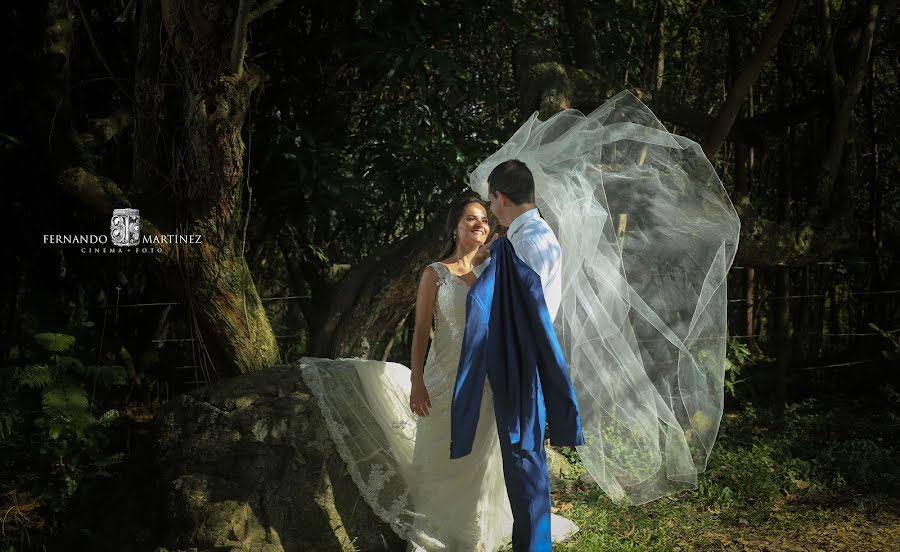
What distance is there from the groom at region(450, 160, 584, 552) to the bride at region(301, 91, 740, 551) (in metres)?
0.28

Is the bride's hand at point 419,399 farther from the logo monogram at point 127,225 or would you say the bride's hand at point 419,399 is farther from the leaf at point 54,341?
the leaf at point 54,341

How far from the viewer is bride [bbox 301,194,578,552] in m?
3.68

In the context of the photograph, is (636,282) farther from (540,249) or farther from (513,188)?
(513,188)

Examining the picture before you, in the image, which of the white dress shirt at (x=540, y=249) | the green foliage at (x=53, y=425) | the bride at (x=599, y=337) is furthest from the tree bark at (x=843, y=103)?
the green foliage at (x=53, y=425)

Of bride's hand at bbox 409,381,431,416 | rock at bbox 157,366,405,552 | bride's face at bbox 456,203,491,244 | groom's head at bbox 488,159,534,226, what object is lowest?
rock at bbox 157,366,405,552

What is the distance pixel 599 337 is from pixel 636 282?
0.38m

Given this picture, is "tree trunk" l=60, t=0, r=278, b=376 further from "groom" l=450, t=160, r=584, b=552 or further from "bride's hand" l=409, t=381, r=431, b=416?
"groom" l=450, t=160, r=584, b=552

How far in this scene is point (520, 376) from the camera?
3.37 metres

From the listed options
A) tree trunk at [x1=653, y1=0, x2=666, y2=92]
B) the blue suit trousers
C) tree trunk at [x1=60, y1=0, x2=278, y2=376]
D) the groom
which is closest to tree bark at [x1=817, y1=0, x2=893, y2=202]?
tree trunk at [x1=653, y1=0, x2=666, y2=92]

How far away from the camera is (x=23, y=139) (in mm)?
5199

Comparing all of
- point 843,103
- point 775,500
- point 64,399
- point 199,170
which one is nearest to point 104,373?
point 64,399

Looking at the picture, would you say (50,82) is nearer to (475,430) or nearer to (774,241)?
(475,430)

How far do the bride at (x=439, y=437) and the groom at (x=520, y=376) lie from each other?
287 mm

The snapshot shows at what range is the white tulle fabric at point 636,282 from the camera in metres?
3.67
